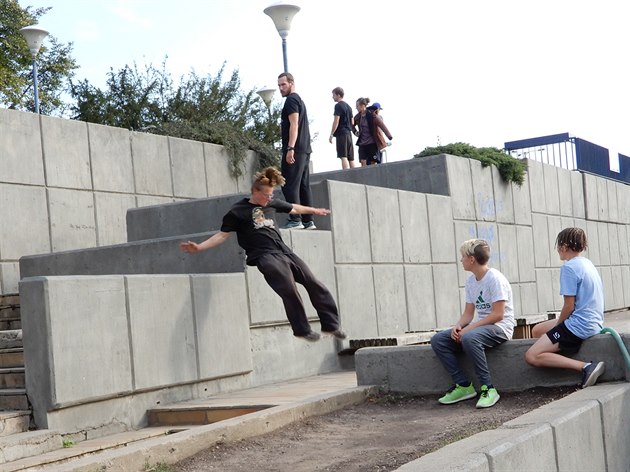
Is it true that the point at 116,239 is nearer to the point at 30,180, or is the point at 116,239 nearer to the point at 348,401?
the point at 30,180

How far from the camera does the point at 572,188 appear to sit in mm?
21750

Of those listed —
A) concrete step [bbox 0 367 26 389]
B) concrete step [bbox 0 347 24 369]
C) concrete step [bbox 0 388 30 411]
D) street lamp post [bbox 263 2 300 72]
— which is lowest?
concrete step [bbox 0 388 30 411]

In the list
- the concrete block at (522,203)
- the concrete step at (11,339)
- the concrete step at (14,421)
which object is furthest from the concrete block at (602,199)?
the concrete step at (14,421)

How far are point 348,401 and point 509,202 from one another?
10.8 meters

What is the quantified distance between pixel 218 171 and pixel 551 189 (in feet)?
25.1

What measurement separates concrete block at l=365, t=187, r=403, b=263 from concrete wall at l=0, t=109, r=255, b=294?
3934mm

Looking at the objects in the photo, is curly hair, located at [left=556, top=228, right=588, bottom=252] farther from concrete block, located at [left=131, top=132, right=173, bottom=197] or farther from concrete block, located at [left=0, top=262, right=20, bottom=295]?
concrete block, located at [left=131, top=132, right=173, bottom=197]

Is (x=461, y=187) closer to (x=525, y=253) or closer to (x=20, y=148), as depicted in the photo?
(x=525, y=253)

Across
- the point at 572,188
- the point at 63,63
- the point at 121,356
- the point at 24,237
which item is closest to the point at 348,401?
the point at 121,356

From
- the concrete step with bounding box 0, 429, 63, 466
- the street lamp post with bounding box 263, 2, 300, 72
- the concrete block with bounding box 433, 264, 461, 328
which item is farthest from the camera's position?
the street lamp post with bounding box 263, 2, 300, 72

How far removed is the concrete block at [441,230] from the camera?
14.6m

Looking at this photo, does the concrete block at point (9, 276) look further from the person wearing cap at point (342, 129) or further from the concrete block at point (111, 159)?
the person wearing cap at point (342, 129)

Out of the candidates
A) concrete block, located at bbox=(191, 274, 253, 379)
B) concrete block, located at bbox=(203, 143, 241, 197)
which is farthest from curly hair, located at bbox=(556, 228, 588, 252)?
concrete block, located at bbox=(203, 143, 241, 197)

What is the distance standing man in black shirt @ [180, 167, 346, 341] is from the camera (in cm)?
908
